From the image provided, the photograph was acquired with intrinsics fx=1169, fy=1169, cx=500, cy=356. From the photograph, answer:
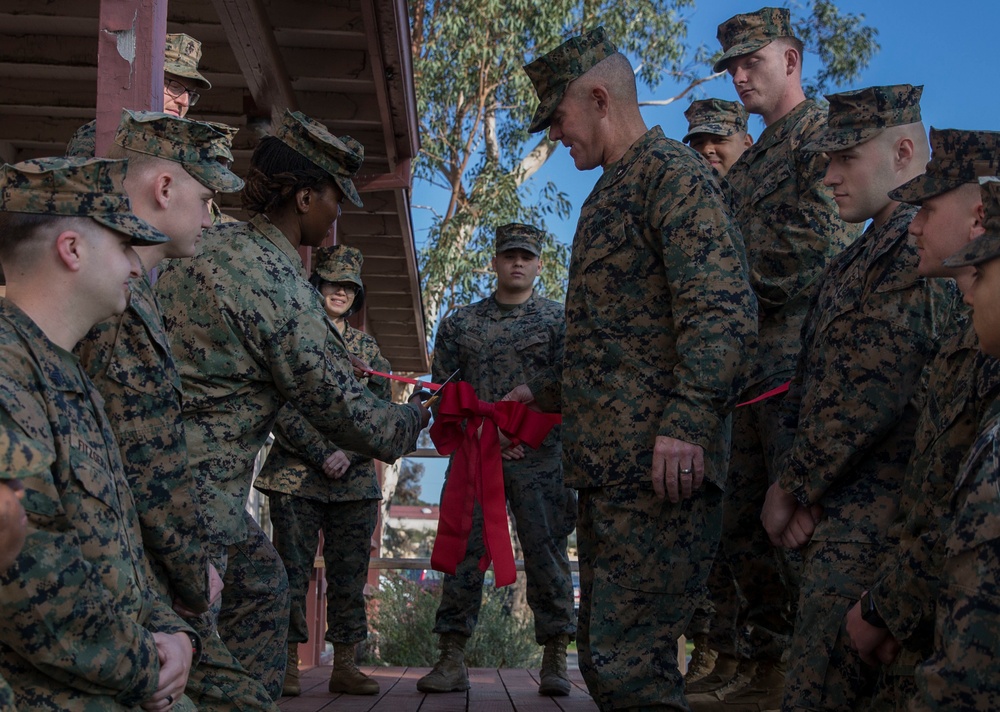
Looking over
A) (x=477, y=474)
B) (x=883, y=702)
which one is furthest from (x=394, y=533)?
(x=883, y=702)

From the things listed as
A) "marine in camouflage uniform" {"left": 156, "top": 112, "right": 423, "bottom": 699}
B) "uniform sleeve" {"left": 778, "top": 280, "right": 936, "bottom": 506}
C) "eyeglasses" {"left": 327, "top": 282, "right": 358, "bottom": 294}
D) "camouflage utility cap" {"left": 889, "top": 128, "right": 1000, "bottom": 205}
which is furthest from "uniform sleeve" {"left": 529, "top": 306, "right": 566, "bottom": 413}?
"eyeglasses" {"left": 327, "top": 282, "right": 358, "bottom": 294}

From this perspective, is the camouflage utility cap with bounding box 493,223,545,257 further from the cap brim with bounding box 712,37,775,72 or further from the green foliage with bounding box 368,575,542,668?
the green foliage with bounding box 368,575,542,668

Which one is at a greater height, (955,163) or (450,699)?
(955,163)

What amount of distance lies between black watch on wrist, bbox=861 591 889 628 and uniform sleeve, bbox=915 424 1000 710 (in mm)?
619

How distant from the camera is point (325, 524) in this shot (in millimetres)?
6457

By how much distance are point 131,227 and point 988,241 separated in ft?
5.61

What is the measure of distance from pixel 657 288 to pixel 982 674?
1.81 m

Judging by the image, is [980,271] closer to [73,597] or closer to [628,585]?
[628,585]

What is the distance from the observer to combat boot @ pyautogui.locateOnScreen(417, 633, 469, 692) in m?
6.18

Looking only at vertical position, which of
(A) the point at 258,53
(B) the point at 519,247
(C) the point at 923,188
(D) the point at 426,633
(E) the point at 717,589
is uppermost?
(A) the point at 258,53

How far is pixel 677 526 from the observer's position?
3.34 m

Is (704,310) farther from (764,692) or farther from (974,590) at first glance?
(764,692)

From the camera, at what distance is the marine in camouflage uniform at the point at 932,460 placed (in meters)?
2.57

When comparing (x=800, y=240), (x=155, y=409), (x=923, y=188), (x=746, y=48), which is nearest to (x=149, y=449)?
(x=155, y=409)
